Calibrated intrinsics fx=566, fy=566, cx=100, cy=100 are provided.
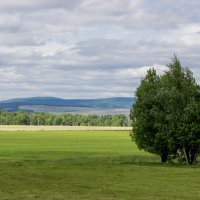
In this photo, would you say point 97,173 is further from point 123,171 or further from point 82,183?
point 82,183

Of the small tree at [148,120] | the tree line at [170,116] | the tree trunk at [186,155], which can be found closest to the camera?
the tree line at [170,116]

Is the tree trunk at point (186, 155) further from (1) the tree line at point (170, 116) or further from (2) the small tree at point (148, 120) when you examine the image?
(2) the small tree at point (148, 120)

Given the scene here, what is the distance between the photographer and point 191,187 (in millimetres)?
31172


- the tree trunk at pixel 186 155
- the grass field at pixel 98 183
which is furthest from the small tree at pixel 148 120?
the grass field at pixel 98 183

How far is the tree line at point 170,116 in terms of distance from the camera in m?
50.8

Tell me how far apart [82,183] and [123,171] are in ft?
30.8

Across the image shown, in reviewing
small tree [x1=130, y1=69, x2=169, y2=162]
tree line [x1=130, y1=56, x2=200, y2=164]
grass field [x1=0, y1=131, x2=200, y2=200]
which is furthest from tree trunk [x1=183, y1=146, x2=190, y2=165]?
grass field [x1=0, y1=131, x2=200, y2=200]

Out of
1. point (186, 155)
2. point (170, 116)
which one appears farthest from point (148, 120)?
point (186, 155)

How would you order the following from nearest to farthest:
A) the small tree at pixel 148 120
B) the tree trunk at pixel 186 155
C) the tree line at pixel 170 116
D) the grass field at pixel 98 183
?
1. the grass field at pixel 98 183
2. the tree line at pixel 170 116
3. the tree trunk at pixel 186 155
4. the small tree at pixel 148 120

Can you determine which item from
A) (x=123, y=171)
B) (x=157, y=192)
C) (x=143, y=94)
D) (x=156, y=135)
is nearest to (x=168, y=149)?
(x=156, y=135)

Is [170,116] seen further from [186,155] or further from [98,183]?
[98,183]

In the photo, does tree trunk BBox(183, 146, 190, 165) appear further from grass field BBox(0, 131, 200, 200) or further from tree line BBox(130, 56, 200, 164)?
grass field BBox(0, 131, 200, 200)

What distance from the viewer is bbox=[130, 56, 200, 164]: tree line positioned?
5075 centimetres

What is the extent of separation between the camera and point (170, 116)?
168ft
